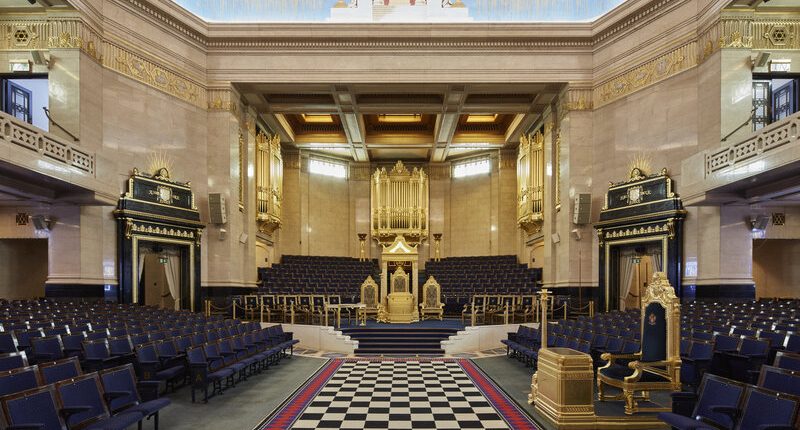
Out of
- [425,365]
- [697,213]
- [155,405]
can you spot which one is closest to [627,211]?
[697,213]

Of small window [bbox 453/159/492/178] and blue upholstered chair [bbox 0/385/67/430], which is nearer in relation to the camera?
blue upholstered chair [bbox 0/385/67/430]

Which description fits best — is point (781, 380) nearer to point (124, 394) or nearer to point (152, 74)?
point (124, 394)

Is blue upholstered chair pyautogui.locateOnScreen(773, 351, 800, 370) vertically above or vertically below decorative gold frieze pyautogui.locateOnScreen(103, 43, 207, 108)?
below

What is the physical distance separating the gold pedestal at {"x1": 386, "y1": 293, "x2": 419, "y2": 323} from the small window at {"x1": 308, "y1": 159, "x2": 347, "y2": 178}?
32.8ft

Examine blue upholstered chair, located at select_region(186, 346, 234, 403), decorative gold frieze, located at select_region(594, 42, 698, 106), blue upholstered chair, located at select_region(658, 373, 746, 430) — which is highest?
decorative gold frieze, located at select_region(594, 42, 698, 106)

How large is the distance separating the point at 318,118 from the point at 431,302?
937 centimetres

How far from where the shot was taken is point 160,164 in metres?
14.3

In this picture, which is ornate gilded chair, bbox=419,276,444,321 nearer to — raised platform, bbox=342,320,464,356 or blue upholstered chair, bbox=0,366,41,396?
raised platform, bbox=342,320,464,356

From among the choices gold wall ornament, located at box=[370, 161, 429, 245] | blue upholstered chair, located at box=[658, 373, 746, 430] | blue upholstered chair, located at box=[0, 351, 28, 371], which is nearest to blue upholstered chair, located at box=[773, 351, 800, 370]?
blue upholstered chair, located at box=[658, 373, 746, 430]

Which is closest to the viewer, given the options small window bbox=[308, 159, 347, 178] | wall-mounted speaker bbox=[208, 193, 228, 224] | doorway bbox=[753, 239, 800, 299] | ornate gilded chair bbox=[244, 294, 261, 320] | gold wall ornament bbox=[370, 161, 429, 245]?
doorway bbox=[753, 239, 800, 299]

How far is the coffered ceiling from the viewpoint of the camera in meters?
16.6

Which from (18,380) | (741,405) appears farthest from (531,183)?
(18,380)

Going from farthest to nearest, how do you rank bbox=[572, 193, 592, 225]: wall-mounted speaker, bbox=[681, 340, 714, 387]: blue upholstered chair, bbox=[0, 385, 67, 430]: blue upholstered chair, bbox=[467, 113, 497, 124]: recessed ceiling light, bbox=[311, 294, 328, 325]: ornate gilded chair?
bbox=[467, 113, 497, 124]: recessed ceiling light
bbox=[572, 193, 592, 225]: wall-mounted speaker
bbox=[311, 294, 328, 325]: ornate gilded chair
bbox=[681, 340, 714, 387]: blue upholstered chair
bbox=[0, 385, 67, 430]: blue upholstered chair

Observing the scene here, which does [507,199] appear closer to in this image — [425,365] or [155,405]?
[425,365]
